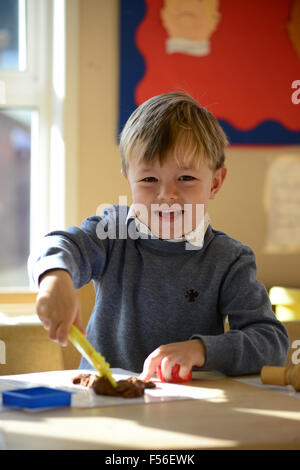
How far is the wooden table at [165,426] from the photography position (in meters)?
0.56

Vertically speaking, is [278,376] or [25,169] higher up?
[25,169]

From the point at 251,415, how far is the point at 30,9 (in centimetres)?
210

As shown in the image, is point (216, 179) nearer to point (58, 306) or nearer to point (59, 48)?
point (58, 306)

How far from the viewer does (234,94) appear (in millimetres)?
2516

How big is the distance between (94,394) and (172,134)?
0.53 meters

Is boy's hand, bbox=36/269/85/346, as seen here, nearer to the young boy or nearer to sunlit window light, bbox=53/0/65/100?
the young boy

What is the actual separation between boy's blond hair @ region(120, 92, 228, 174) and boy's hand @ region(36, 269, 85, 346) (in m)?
0.34

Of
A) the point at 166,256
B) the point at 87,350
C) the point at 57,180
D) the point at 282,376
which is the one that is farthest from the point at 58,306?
the point at 57,180

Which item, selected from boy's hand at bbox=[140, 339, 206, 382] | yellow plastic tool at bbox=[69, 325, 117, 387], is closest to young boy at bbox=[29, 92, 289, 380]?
boy's hand at bbox=[140, 339, 206, 382]

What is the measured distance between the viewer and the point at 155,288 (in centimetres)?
118

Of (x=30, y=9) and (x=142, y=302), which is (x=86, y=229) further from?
(x=30, y=9)

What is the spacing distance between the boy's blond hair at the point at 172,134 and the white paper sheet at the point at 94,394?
402mm

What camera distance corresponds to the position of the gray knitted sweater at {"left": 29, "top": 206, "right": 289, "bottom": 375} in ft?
3.69

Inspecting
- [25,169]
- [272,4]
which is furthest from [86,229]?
[272,4]
